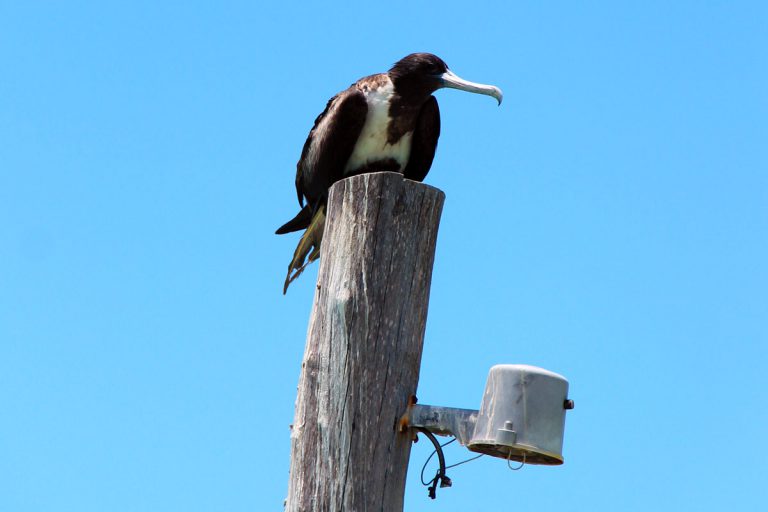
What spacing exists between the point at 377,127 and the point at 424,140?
327 mm

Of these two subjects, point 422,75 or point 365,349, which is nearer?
point 365,349

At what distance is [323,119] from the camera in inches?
223

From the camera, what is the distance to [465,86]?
5.42 metres

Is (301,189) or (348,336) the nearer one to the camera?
(348,336)

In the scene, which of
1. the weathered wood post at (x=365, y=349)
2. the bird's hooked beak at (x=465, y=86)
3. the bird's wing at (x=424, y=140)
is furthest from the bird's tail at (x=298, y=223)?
the weathered wood post at (x=365, y=349)

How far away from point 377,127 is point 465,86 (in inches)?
19.8

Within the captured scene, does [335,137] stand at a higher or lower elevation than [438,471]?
higher

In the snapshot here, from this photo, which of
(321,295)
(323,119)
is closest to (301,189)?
(323,119)

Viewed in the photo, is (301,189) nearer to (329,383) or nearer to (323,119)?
(323,119)

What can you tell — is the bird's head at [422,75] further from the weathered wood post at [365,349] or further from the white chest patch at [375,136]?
the weathered wood post at [365,349]

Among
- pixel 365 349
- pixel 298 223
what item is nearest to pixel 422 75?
pixel 298 223

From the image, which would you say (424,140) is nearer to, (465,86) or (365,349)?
(465,86)

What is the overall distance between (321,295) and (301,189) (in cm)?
245

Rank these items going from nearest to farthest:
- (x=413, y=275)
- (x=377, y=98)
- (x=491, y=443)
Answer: (x=491, y=443) < (x=413, y=275) < (x=377, y=98)
